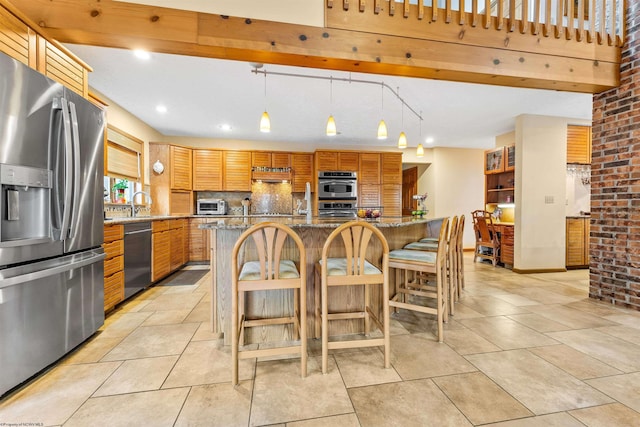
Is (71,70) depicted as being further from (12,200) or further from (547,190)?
(547,190)

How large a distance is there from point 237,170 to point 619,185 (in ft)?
18.6

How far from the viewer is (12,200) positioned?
1545mm

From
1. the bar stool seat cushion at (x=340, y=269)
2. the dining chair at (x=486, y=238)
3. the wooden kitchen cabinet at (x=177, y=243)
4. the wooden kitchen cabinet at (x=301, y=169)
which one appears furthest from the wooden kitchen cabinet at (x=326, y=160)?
the bar stool seat cushion at (x=340, y=269)

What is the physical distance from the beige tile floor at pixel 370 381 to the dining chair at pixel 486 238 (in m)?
2.37

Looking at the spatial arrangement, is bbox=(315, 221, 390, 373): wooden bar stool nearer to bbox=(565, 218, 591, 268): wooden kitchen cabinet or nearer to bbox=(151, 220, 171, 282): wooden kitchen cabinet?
bbox=(151, 220, 171, 282): wooden kitchen cabinet

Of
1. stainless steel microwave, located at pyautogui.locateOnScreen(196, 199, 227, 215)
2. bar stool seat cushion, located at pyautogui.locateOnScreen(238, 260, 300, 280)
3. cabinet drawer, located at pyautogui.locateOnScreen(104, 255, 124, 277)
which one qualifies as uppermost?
stainless steel microwave, located at pyautogui.locateOnScreen(196, 199, 227, 215)

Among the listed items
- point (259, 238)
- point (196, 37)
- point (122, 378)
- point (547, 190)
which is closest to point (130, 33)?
point (196, 37)

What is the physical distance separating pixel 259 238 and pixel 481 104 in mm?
3968

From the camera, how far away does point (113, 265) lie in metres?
2.71

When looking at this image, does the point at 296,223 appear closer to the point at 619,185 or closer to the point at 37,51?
the point at 37,51

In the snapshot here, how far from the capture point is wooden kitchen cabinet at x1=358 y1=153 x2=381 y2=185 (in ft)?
19.9

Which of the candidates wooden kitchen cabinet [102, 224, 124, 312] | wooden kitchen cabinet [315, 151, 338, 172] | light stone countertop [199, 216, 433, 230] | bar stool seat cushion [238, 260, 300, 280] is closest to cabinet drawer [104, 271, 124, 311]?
wooden kitchen cabinet [102, 224, 124, 312]

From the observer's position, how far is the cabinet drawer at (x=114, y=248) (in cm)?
261

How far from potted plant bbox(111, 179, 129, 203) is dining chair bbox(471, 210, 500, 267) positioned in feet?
19.5
